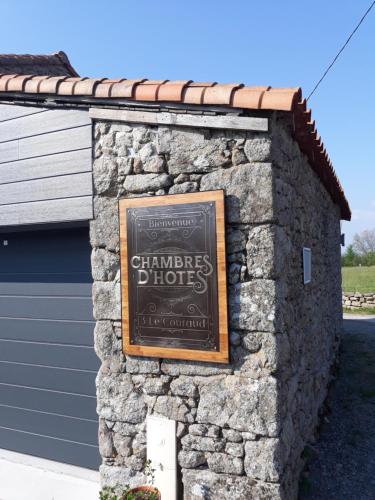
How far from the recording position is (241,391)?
275 centimetres

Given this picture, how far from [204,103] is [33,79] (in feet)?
5.49

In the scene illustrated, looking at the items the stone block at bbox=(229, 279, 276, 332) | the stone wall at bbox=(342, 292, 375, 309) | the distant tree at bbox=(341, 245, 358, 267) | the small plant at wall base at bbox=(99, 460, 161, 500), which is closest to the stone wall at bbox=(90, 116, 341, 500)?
the stone block at bbox=(229, 279, 276, 332)

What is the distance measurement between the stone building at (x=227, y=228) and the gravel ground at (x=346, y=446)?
0.70ft

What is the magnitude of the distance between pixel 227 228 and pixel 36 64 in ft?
17.2

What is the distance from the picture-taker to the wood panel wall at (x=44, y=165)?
11.0 ft

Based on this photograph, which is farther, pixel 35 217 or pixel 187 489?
pixel 35 217

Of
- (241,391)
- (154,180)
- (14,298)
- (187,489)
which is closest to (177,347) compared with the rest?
(241,391)

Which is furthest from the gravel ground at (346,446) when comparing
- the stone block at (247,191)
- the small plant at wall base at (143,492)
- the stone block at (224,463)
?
the stone block at (247,191)

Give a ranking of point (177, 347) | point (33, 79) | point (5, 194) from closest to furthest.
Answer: point (177, 347) → point (33, 79) → point (5, 194)

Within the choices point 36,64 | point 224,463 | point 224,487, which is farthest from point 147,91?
point 36,64

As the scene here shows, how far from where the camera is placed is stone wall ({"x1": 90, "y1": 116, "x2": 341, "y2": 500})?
271 centimetres

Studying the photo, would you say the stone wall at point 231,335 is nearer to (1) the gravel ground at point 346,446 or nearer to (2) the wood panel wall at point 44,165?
(2) the wood panel wall at point 44,165

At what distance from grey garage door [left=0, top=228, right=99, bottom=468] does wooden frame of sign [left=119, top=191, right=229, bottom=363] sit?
84cm

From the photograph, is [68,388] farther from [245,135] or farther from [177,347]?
[245,135]
